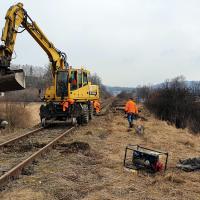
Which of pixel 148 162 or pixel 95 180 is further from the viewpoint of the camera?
pixel 148 162

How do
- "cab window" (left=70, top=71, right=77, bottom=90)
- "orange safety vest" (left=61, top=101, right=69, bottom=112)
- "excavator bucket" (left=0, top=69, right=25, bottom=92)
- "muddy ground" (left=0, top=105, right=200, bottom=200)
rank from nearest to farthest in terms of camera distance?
"muddy ground" (left=0, top=105, right=200, bottom=200) → "excavator bucket" (left=0, top=69, right=25, bottom=92) → "orange safety vest" (left=61, top=101, right=69, bottom=112) → "cab window" (left=70, top=71, right=77, bottom=90)

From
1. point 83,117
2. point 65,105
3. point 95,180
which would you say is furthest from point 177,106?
point 95,180

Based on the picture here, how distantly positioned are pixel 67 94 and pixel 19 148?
23.5 feet

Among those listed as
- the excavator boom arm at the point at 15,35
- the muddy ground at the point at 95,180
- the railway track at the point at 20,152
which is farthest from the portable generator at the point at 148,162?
the excavator boom arm at the point at 15,35

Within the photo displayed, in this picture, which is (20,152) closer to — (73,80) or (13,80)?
(13,80)

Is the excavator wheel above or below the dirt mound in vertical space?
above

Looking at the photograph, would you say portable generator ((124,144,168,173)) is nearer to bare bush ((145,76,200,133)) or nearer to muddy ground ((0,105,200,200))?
muddy ground ((0,105,200,200))

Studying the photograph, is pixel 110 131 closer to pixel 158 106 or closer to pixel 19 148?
pixel 19 148

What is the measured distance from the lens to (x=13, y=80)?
1143 cm

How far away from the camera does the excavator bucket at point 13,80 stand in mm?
11453

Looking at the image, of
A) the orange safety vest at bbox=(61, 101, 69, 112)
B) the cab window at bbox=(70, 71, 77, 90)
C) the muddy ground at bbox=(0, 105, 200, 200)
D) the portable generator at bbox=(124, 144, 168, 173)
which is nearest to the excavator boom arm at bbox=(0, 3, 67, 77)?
the cab window at bbox=(70, 71, 77, 90)

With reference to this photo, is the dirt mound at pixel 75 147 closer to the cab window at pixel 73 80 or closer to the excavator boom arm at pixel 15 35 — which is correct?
the excavator boom arm at pixel 15 35

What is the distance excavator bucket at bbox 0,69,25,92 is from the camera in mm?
11453

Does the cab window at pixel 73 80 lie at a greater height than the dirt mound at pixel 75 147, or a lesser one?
greater
